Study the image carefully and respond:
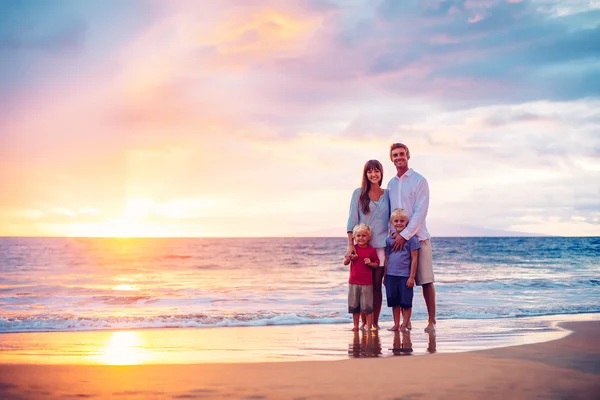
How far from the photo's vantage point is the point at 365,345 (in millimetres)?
5691

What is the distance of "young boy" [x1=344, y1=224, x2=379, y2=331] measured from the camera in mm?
6410

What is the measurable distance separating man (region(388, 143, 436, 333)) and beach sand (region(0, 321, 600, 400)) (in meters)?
1.66

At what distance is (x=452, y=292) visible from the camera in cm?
1431

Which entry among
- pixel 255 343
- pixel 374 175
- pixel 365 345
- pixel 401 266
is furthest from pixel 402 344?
pixel 374 175

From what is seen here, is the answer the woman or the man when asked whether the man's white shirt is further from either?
the woman

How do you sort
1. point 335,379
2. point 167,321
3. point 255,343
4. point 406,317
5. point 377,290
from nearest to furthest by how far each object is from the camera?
point 335,379 < point 255,343 < point 377,290 < point 406,317 < point 167,321

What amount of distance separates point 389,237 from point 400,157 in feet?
3.03

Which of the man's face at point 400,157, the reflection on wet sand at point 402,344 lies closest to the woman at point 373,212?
the man's face at point 400,157

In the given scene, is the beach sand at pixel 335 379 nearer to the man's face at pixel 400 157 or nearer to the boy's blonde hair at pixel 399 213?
the boy's blonde hair at pixel 399 213

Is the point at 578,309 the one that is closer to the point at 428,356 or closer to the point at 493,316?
the point at 493,316

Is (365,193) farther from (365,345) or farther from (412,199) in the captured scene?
(365,345)

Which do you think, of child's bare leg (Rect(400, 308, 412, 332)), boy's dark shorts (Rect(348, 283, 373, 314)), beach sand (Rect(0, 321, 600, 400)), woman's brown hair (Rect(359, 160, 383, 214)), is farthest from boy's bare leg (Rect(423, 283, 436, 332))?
beach sand (Rect(0, 321, 600, 400))

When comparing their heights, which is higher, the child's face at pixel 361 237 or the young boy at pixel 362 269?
the child's face at pixel 361 237

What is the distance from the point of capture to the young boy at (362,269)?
21.0ft
